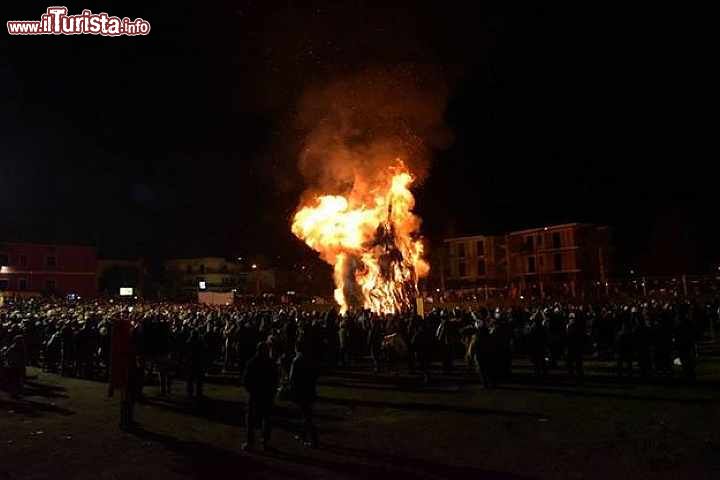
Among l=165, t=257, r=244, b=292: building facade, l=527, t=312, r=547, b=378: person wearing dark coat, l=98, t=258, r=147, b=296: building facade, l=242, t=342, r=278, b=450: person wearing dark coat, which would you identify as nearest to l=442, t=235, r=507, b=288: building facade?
l=165, t=257, r=244, b=292: building facade

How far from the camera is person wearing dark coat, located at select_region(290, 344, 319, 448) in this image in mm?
9086

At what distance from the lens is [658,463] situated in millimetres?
7969

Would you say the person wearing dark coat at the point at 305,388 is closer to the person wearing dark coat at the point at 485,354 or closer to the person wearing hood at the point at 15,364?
the person wearing dark coat at the point at 485,354

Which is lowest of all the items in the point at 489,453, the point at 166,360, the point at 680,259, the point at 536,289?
the point at 489,453

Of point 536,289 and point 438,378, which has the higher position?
point 536,289

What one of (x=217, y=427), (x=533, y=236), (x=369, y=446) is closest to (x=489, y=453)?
(x=369, y=446)

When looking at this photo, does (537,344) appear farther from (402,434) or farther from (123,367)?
(123,367)

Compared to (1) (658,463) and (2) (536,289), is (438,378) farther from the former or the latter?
(2) (536,289)

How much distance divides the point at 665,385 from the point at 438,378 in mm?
5772

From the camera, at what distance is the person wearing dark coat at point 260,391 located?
29.6ft

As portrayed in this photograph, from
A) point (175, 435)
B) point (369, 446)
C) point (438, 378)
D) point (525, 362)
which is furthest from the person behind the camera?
point (525, 362)

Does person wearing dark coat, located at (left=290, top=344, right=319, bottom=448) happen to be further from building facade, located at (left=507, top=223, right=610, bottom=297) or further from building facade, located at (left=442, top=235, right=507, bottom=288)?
building facade, located at (left=442, top=235, right=507, bottom=288)

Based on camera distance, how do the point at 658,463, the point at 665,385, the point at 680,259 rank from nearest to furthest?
the point at 658,463, the point at 665,385, the point at 680,259

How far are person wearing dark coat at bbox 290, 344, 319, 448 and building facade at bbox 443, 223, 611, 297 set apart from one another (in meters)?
52.5
